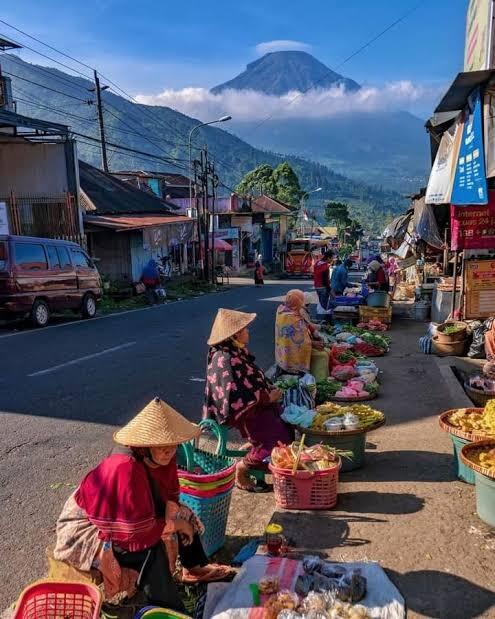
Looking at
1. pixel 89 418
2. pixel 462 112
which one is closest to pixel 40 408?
pixel 89 418

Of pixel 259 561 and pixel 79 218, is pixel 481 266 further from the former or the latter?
pixel 79 218

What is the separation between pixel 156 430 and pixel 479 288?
816 cm

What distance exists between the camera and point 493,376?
716 centimetres

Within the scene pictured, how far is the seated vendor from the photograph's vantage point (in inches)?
268

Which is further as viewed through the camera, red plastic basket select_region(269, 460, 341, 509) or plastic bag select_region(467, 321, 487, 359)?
plastic bag select_region(467, 321, 487, 359)

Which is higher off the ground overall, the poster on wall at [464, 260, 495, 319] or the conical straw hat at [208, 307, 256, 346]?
the conical straw hat at [208, 307, 256, 346]

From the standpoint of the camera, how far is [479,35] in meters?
6.77

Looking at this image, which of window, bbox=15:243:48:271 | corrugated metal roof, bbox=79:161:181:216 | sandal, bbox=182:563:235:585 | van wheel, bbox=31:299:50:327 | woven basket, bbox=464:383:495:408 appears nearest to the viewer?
sandal, bbox=182:563:235:585

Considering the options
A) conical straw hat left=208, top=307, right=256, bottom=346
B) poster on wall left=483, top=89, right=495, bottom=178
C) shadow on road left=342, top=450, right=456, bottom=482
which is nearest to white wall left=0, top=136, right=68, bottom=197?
conical straw hat left=208, top=307, right=256, bottom=346

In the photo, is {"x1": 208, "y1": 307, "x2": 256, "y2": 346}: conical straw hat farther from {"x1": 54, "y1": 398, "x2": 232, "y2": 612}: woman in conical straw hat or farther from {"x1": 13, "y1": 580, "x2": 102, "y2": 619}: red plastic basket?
{"x1": 13, "y1": 580, "x2": 102, "y2": 619}: red plastic basket

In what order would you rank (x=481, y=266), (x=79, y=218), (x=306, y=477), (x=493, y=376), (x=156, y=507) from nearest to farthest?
(x=156, y=507) < (x=306, y=477) < (x=493, y=376) < (x=481, y=266) < (x=79, y=218)

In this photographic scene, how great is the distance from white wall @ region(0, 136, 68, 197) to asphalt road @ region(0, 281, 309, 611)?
8.79 metres

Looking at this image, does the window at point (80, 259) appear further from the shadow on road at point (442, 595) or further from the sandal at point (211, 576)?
the shadow on road at point (442, 595)

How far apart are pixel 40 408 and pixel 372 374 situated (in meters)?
4.53
